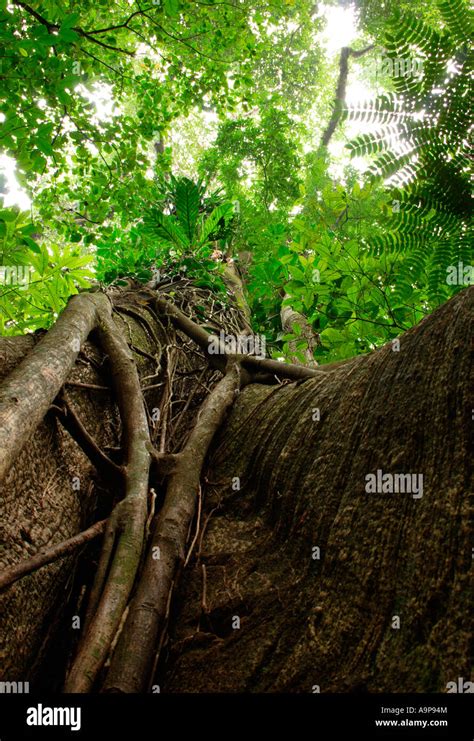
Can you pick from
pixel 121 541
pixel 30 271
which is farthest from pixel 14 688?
pixel 30 271

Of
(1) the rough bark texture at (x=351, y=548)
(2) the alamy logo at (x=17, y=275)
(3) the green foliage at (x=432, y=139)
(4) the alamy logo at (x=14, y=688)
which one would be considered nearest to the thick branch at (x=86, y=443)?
(1) the rough bark texture at (x=351, y=548)

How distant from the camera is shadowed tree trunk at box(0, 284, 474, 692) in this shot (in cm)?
105

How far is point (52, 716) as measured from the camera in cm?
110

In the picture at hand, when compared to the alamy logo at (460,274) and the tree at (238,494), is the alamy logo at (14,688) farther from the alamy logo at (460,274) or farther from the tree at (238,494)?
the alamy logo at (460,274)

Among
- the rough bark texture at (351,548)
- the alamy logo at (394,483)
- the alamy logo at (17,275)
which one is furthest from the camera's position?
the alamy logo at (17,275)

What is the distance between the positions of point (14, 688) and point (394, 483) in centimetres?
122

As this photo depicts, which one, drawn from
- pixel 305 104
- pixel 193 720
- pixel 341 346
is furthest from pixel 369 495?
pixel 305 104

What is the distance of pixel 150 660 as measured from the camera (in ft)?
4.19

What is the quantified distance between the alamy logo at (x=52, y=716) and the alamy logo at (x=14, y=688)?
3.4 inches

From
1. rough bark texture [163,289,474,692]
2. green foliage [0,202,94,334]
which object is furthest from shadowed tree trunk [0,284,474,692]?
green foliage [0,202,94,334]

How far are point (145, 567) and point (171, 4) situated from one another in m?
3.81

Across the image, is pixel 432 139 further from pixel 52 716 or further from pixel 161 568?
pixel 52 716

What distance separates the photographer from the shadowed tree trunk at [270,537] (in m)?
1.05

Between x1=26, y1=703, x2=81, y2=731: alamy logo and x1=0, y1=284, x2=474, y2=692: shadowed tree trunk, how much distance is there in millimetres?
53
